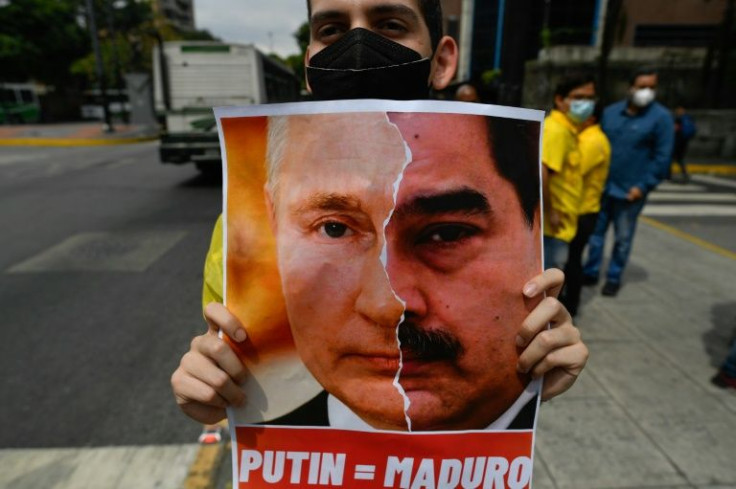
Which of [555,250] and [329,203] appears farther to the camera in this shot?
[555,250]

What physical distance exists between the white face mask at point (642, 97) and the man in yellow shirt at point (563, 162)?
1206 mm

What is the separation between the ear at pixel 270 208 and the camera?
91cm

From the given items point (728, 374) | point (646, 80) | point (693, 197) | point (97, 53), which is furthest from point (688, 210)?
point (97, 53)

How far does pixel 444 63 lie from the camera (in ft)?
4.02

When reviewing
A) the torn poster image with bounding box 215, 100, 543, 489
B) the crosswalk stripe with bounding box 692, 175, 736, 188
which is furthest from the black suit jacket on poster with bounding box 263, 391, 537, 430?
the crosswalk stripe with bounding box 692, 175, 736, 188

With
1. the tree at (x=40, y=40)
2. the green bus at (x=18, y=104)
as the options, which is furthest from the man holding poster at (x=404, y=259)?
the tree at (x=40, y=40)

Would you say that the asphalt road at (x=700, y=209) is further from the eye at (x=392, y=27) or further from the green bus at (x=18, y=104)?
the green bus at (x=18, y=104)

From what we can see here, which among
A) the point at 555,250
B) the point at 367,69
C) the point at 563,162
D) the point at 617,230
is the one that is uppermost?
the point at 367,69

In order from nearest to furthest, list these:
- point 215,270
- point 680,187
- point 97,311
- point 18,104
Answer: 1. point 215,270
2. point 97,311
3. point 680,187
4. point 18,104

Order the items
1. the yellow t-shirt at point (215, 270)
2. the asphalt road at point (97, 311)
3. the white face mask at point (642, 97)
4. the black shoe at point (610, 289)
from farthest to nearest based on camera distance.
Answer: the black shoe at point (610, 289)
the white face mask at point (642, 97)
the asphalt road at point (97, 311)
the yellow t-shirt at point (215, 270)

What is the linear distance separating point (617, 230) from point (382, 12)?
4200 millimetres

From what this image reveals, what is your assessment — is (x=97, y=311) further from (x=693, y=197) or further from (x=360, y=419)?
(x=693, y=197)

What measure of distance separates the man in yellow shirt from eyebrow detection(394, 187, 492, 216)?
2387 millimetres

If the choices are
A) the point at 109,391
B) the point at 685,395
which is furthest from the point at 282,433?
the point at 685,395
